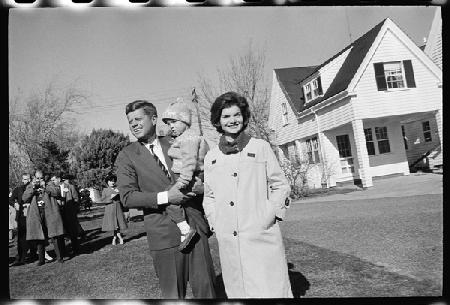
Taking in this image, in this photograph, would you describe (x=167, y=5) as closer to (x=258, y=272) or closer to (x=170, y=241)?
(x=170, y=241)

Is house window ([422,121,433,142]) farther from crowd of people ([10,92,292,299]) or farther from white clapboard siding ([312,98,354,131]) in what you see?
crowd of people ([10,92,292,299])

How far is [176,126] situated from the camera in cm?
279

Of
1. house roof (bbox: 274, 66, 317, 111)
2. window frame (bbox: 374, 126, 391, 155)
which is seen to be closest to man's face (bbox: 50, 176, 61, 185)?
house roof (bbox: 274, 66, 317, 111)

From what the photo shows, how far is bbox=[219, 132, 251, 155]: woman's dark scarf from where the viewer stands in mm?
2754

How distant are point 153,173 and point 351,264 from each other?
295 cm

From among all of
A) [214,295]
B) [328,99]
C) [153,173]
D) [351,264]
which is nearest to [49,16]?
[153,173]

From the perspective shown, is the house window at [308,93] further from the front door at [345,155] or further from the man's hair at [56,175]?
the man's hair at [56,175]

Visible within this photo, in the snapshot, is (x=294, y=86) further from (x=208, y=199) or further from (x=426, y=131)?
(x=208, y=199)

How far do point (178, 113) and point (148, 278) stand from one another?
2861mm

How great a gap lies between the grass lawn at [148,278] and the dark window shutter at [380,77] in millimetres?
7086

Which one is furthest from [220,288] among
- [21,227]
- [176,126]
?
[21,227]

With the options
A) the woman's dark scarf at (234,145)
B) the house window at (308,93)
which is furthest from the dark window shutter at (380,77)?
the woman's dark scarf at (234,145)

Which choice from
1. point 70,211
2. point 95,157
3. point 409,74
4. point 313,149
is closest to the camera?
point 95,157
